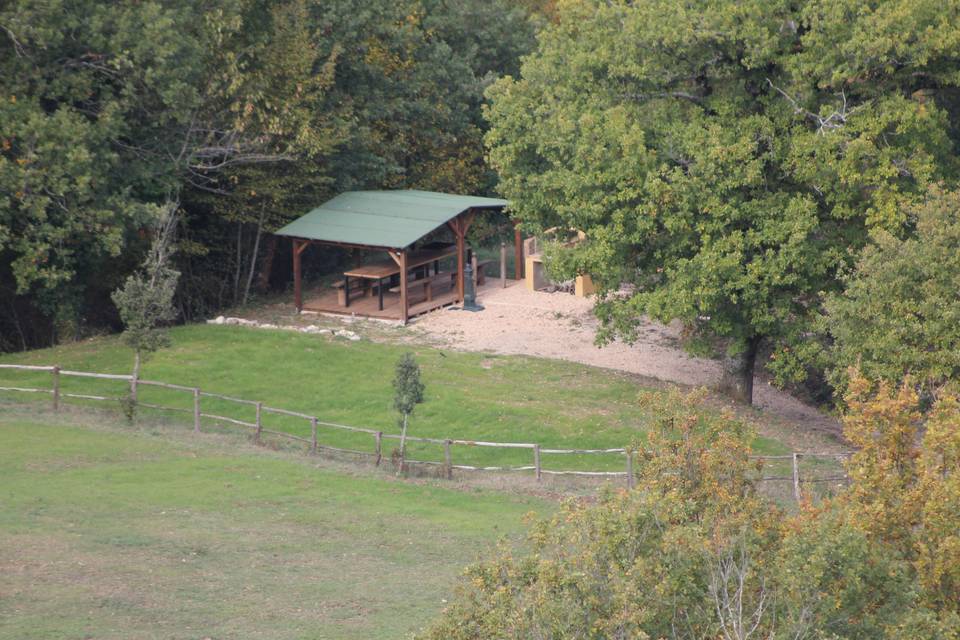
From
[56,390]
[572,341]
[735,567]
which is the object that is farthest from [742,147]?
[735,567]

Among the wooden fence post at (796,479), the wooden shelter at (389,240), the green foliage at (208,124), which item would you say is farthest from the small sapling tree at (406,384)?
the wooden shelter at (389,240)

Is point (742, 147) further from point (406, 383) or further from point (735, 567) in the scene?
point (735, 567)

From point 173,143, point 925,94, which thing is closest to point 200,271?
point 173,143

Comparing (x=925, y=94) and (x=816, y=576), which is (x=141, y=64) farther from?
(x=816, y=576)

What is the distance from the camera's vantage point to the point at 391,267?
3722 centimetres

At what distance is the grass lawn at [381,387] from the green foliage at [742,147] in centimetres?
238

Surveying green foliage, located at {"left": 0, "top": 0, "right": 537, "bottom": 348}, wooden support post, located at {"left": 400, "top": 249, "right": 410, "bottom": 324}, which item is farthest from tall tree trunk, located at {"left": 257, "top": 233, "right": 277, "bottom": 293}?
wooden support post, located at {"left": 400, "top": 249, "right": 410, "bottom": 324}

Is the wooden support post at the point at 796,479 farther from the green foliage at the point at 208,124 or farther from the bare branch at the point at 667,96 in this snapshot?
the green foliage at the point at 208,124

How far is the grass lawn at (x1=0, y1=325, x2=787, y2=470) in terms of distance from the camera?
1037 inches

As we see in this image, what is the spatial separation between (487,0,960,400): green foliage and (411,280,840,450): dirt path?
2605 mm

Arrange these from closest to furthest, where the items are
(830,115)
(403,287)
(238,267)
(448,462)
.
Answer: (448,462)
(830,115)
(403,287)
(238,267)

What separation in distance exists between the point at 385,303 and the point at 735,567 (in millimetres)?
27041

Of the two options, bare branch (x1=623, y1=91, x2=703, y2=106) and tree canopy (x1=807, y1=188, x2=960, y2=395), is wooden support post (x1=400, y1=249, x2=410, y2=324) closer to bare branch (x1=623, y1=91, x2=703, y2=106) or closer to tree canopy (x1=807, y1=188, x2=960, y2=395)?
bare branch (x1=623, y1=91, x2=703, y2=106)

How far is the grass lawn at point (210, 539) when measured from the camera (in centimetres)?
1555
